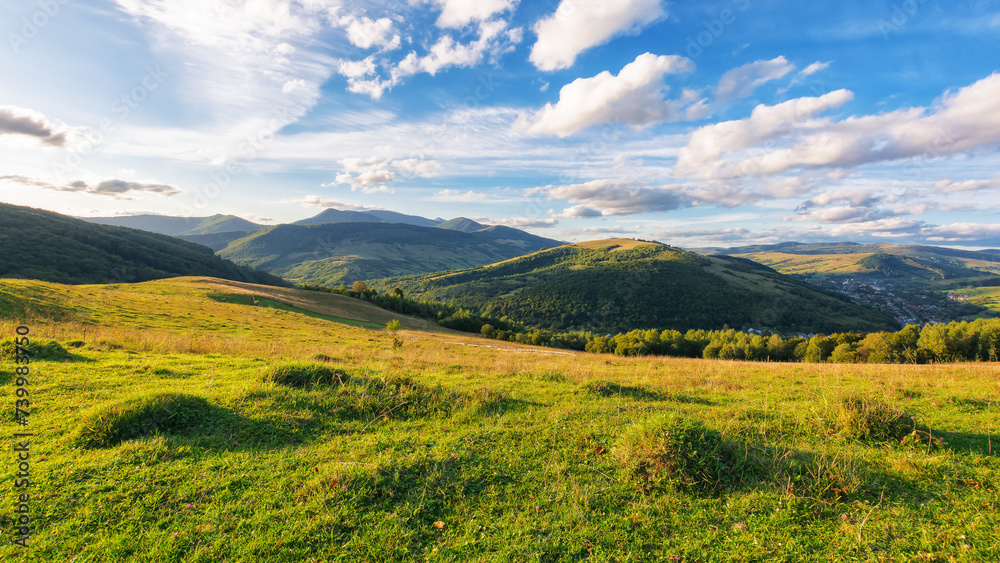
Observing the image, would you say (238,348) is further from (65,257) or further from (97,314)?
(65,257)

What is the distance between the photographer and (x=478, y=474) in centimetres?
543

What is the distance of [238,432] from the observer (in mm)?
6379

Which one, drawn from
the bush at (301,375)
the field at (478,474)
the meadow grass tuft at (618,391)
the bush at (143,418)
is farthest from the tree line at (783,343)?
the bush at (143,418)

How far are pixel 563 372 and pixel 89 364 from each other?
45.5 ft

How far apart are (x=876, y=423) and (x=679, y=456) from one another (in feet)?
14.2

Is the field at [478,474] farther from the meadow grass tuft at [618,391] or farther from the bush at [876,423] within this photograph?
the meadow grass tuft at [618,391]

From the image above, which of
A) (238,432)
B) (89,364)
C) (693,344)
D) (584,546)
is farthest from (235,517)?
(693,344)

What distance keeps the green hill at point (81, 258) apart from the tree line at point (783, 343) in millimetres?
83857

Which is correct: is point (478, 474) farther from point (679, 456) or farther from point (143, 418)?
point (143, 418)

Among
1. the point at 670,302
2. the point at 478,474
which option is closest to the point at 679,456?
the point at 478,474

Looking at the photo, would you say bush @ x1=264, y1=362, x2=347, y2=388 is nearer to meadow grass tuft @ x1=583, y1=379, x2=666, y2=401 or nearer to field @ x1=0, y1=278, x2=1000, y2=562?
field @ x1=0, y1=278, x2=1000, y2=562

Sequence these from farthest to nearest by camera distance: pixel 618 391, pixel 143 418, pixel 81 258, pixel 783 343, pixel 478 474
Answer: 1. pixel 81 258
2. pixel 783 343
3. pixel 618 391
4. pixel 143 418
5. pixel 478 474

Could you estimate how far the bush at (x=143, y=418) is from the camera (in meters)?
5.82

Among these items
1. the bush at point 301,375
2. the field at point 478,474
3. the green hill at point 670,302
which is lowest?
the green hill at point 670,302
